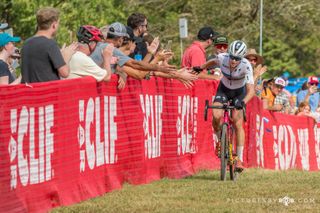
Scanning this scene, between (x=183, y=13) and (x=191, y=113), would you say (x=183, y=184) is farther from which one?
(x=183, y=13)

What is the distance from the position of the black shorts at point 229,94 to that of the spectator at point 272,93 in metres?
5.38

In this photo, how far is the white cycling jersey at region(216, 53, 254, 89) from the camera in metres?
15.0

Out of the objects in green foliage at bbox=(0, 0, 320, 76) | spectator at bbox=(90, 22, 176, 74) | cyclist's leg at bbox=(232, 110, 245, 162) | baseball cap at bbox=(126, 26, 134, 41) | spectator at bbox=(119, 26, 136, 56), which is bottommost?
cyclist's leg at bbox=(232, 110, 245, 162)

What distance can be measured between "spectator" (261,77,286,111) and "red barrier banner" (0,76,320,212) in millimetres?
3406

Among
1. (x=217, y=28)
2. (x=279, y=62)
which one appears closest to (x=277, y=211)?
(x=217, y=28)

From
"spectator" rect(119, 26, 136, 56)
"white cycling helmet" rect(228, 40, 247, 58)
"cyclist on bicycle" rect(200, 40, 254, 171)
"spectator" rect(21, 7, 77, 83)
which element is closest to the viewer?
"spectator" rect(21, 7, 77, 83)

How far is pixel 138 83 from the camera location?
1334cm

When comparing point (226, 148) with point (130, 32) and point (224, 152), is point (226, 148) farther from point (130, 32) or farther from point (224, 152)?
point (130, 32)

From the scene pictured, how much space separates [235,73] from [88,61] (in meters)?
3.97

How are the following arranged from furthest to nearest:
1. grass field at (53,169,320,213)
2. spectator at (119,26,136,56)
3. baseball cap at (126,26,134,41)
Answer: baseball cap at (126,26,134,41)
spectator at (119,26,136,56)
grass field at (53,169,320,213)

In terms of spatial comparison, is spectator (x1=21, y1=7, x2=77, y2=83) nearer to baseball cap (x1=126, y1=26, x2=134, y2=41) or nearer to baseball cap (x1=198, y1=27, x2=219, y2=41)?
baseball cap (x1=126, y1=26, x2=134, y2=41)

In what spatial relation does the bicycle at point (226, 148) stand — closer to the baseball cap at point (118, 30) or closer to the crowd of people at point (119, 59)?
the crowd of people at point (119, 59)

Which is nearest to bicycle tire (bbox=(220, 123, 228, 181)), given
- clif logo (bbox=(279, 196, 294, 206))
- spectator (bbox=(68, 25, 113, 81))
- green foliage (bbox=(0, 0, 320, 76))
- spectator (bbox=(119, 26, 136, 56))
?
spectator (bbox=(119, 26, 136, 56))

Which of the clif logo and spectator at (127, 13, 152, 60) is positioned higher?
spectator at (127, 13, 152, 60)
